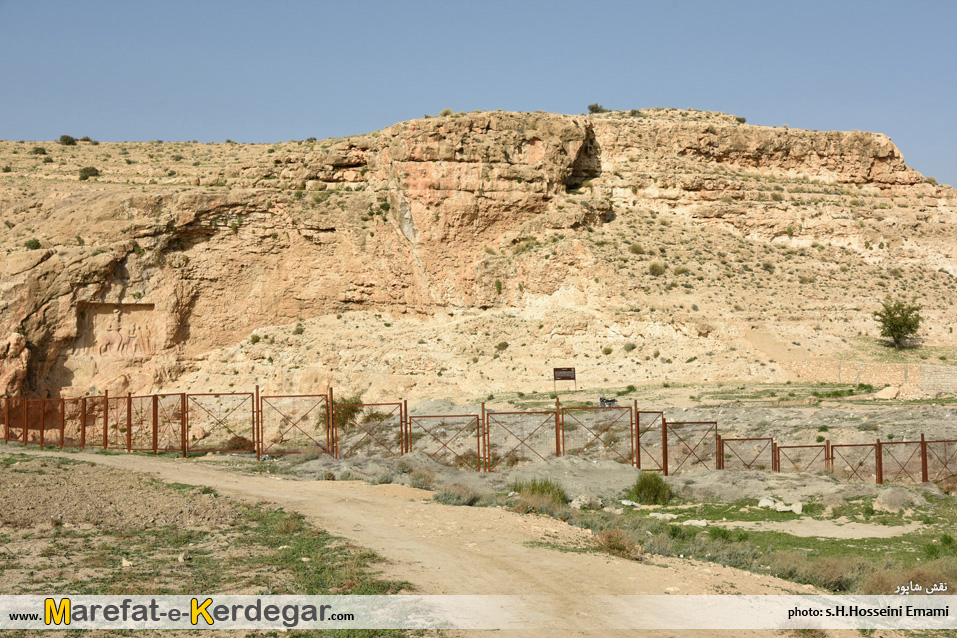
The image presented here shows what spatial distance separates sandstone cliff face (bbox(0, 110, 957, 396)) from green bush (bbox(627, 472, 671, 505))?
16.1 meters

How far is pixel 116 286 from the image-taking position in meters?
40.2

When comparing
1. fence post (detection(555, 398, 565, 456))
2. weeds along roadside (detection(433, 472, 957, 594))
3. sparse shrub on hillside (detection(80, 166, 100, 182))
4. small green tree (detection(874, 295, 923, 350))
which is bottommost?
weeds along roadside (detection(433, 472, 957, 594))

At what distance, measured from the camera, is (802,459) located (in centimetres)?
2141

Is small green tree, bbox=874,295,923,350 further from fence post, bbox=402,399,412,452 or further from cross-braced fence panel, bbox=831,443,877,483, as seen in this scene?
fence post, bbox=402,399,412,452

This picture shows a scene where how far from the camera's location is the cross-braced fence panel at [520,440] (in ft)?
74.2

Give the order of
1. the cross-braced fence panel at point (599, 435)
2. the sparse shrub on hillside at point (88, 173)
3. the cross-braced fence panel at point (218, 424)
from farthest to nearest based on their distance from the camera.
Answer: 1. the sparse shrub on hillside at point (88, 173)
2. the cross-braced fence panel at point (218, 424)
3. the cross-braced fence panel at point (599, 435)

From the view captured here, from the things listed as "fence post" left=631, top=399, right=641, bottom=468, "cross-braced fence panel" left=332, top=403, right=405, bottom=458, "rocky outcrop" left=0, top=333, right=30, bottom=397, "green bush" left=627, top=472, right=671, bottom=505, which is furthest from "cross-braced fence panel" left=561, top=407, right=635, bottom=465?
"rocky outcrop" left=0, top=333, right=30, bottom=397

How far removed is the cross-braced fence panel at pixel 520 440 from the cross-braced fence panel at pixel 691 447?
3198 mm

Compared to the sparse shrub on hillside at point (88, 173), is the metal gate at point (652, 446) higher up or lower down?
lower down

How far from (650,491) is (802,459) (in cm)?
517

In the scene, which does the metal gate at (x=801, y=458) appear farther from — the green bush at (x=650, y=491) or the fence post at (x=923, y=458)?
the green bush at (x=650, y=491)

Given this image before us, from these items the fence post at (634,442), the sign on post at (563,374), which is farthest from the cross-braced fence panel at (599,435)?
the sign on post at (563,374)

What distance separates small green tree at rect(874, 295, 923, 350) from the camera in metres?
36.3

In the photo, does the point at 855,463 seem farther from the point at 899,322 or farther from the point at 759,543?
the point at 899,322
